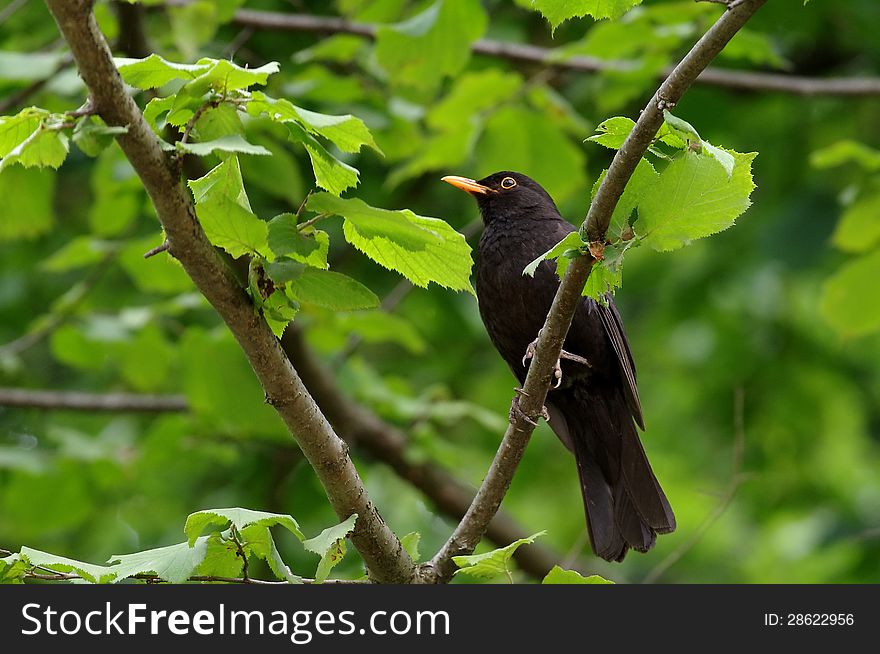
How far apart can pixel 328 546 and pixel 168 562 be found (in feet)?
1.09

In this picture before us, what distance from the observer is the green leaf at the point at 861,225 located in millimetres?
4754

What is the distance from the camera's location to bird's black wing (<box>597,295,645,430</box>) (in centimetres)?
389

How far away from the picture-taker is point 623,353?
3.95 metres

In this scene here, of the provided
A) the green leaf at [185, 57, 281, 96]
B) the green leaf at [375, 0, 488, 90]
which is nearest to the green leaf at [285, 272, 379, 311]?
the green leaf at [185, 57, 281, 96]

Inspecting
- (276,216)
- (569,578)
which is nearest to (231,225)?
(276,216)

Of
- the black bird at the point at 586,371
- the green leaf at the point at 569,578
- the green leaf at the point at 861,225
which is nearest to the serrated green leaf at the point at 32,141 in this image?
the green leaf at the point at 569,578

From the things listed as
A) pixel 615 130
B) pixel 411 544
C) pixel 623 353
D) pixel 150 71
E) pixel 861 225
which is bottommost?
pixel 411 544

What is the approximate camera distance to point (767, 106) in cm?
732

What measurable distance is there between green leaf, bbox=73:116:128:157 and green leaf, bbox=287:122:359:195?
0.37 meters

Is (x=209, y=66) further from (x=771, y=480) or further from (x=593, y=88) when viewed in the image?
(x=771, y=480)

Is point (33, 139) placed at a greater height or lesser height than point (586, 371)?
lesser

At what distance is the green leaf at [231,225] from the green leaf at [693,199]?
78cm

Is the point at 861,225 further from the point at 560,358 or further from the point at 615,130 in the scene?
the point at 615,130

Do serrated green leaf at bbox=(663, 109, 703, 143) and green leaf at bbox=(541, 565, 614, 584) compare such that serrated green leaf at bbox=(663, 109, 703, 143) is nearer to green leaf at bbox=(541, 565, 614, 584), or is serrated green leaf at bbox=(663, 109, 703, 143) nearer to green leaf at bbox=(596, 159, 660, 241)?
green leaf at bbox=(596, 159, 660, 241)
